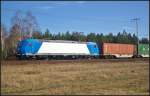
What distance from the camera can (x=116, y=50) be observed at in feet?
227

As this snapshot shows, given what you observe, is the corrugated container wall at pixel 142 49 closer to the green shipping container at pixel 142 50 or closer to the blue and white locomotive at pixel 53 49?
the green shipping container at pixel 142 50

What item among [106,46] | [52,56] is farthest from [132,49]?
[52,56]

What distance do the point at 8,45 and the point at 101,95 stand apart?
7500 cm

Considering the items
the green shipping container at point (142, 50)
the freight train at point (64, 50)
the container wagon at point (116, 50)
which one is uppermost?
the freight train at point (64, 50)

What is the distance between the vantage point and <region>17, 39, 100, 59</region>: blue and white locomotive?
49.7 m

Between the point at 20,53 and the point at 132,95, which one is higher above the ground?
the point at 132,95

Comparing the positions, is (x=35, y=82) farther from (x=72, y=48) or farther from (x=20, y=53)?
(x=72, y=48)

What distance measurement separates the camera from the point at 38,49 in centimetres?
5062

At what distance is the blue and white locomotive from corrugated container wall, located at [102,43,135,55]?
4078 mm

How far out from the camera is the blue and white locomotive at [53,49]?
49.7 meters

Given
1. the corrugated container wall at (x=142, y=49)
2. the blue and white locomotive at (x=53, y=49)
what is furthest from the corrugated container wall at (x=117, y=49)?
the blue and white locomotive at (x=53, y=49)

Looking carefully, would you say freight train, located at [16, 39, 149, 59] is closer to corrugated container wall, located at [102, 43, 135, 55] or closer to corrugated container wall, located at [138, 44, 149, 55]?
corrugated container wall, located at [102, 43, 135, 55]

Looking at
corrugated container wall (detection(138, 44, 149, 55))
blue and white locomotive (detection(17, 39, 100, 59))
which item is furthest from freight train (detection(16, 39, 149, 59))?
corrugated container wall (detection(138, 44, 149, 55))

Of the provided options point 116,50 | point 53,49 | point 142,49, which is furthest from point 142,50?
point 53,49
